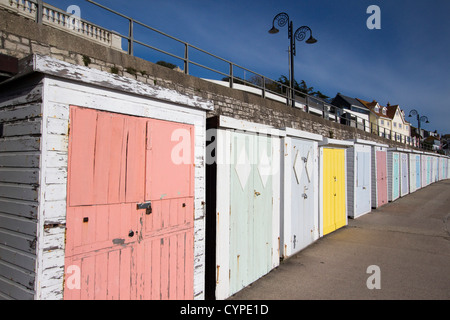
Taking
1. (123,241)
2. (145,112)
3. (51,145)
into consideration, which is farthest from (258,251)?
(51,145)

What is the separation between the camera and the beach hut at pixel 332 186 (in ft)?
22.6

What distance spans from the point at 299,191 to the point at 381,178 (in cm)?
815

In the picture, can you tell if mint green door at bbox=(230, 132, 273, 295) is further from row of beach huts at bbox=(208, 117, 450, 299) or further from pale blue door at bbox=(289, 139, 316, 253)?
pale blue door at bbox=(289, 139, 316, 253)

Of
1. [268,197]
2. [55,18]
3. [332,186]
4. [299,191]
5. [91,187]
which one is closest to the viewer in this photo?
[91,187]

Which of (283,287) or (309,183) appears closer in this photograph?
(283,287)

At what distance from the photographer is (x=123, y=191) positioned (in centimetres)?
257

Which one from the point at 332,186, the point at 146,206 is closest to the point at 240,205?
the point at 146,206

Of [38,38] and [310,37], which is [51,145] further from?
[310,37]

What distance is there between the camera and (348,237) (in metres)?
6.89

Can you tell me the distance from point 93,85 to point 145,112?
55 cm

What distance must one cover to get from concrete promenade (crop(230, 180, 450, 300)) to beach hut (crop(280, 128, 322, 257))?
333 mm

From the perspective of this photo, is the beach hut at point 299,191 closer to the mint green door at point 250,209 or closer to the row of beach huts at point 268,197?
the row of beach huts at point 268,197

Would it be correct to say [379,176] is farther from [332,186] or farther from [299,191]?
[299,191]
